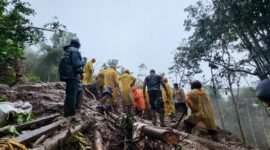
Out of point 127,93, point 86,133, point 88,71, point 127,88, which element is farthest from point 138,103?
point 86,133

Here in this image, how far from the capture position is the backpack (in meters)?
6.07

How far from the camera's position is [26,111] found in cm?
557

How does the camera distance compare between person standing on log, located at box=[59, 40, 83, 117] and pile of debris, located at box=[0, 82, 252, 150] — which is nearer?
pile of debris, located at box=[0, 82, 252, 150]

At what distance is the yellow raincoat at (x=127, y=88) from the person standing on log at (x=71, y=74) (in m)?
4.25

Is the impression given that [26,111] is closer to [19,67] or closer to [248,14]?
[19,67]

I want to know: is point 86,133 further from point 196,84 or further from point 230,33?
point 230,33

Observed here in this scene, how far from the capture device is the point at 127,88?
1067 centimetres

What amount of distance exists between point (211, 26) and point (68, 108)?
9.71m

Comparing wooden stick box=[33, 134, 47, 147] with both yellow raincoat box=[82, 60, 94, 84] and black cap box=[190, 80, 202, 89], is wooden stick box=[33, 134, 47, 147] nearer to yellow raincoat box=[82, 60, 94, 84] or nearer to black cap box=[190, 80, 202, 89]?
black cap box=[190, 80, 202, 89]

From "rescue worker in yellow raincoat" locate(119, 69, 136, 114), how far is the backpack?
14.7ft

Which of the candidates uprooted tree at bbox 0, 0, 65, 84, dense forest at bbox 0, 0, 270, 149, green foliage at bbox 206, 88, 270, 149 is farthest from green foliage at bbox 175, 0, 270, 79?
green foliage at bbox 206, 88, 270, 149

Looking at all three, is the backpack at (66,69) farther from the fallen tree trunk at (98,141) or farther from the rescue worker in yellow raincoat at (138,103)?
the rescue worker in yellow raincoat at (138,103)

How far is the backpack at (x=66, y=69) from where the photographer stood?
239 inches

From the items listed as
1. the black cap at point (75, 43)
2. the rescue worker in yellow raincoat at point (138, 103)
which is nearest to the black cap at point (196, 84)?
the black cap at point (75, 43)
